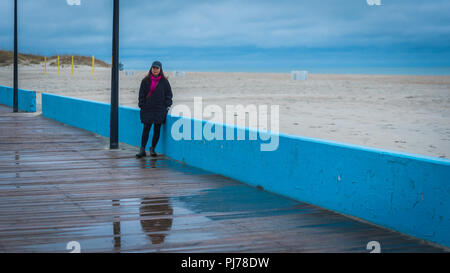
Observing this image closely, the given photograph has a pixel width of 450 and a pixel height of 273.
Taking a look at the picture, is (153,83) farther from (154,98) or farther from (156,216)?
(156,216)

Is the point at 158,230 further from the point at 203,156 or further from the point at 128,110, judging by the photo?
the point at 128,110

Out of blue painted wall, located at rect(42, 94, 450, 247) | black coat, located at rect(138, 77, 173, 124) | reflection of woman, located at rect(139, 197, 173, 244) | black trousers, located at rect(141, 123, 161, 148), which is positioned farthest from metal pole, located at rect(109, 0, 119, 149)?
reflection of woman, located at rect(139, 197, 173, 244)

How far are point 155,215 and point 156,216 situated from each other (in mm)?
42

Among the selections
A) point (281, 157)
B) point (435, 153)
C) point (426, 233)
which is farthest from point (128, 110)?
point (426, 233)

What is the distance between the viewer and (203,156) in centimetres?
893

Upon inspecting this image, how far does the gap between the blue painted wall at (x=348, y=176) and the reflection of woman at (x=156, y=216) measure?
4.88 feet

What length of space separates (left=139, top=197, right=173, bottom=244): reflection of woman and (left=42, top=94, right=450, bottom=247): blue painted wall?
149cm

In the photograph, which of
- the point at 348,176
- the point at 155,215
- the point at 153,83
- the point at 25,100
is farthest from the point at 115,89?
the point at 25,100

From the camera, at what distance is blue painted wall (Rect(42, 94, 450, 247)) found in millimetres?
5020

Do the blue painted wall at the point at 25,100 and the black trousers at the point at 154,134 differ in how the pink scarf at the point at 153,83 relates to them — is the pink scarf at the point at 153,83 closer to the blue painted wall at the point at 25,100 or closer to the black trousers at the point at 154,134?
the black trousers at the point at 154,134

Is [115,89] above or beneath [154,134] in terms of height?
above

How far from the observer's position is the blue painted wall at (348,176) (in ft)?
16.5

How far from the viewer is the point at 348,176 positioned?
19.7 feet
